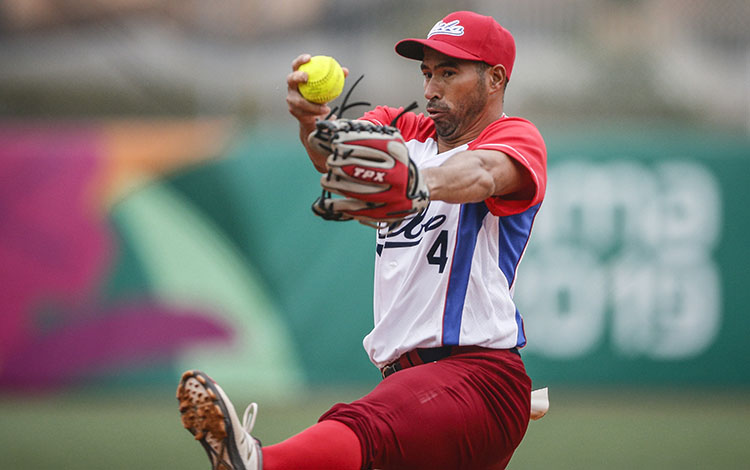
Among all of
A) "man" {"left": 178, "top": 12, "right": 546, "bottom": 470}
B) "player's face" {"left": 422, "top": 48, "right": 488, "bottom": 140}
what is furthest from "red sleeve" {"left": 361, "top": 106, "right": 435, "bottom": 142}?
"player's face" {"left": 422, "top": 48, "right": 488, "bottom": 140}

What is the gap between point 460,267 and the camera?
374 cm

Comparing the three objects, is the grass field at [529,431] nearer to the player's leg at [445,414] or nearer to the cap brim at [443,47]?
the player's leg at [445,414]

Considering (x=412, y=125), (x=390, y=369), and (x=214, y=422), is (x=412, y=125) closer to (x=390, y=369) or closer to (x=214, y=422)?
(x=390, y=369)

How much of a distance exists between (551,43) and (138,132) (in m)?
6.28

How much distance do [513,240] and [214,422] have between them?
1.46 meters

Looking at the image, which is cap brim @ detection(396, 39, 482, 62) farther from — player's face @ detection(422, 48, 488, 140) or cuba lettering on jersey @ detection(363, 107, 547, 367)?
cuba lettering on jersey @ detection(363, 107, 547, 367)

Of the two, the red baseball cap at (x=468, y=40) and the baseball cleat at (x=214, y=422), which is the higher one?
the red baseball cap at (x=468, y=40)

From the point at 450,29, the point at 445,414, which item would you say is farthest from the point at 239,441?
the point at 450,29

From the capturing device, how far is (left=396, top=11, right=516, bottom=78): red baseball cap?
3855mm

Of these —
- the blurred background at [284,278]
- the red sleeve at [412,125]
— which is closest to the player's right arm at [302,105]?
the red sleeve at [412,125]

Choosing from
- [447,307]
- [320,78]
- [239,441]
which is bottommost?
[239,441]

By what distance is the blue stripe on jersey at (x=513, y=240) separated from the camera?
150 inches

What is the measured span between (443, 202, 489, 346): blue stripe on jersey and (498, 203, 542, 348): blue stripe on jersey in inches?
4.5

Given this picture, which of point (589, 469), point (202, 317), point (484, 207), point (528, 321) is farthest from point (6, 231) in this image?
point (484, 207)
